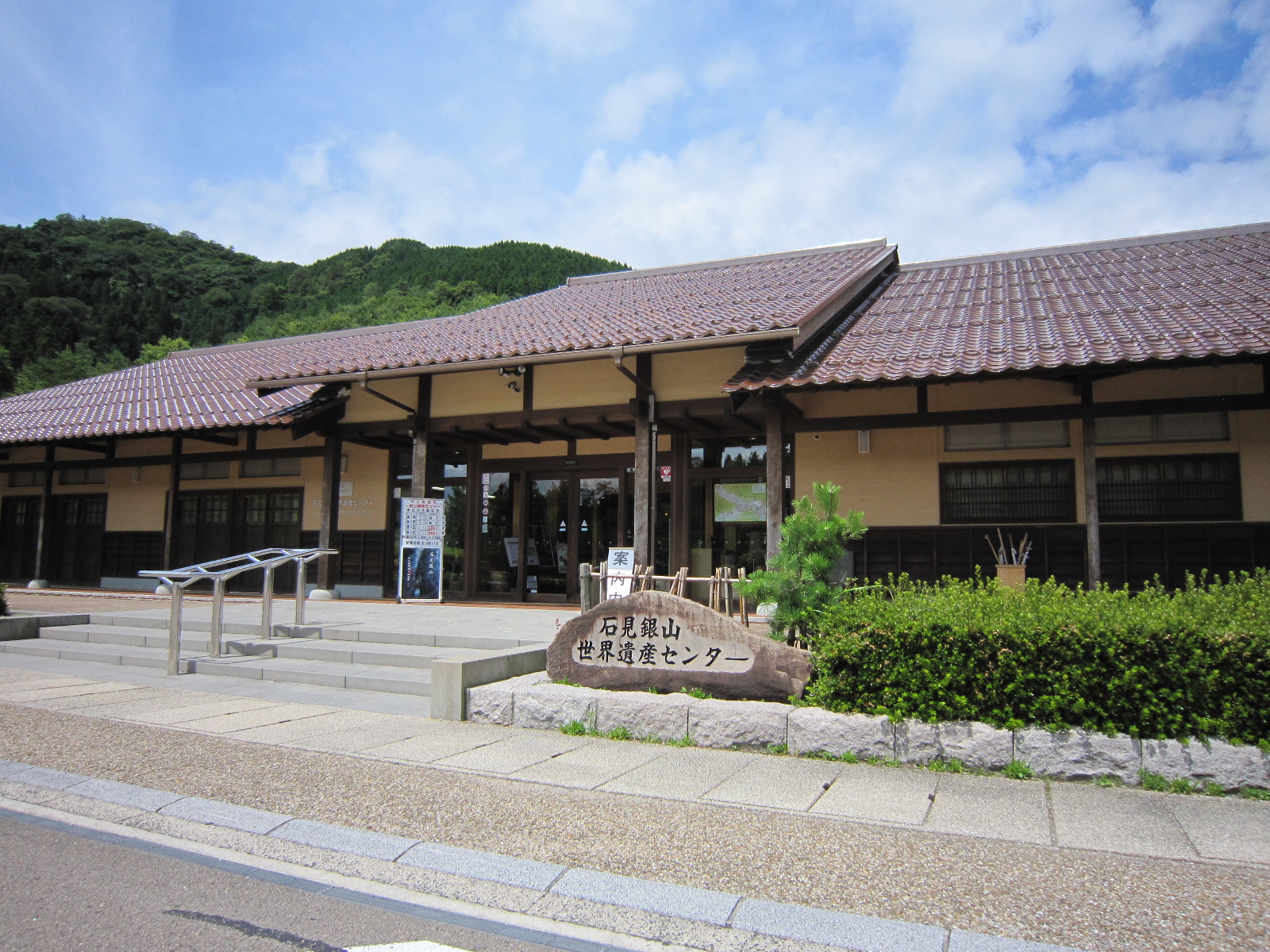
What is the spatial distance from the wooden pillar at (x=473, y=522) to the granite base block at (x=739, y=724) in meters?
9.11

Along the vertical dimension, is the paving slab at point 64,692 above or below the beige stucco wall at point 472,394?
below

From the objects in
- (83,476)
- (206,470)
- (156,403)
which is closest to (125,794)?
(206,470)

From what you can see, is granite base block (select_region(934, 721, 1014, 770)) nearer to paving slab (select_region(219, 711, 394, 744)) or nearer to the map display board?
paving slab (select_region(219, 711, 394, 744))

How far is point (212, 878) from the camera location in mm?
3785

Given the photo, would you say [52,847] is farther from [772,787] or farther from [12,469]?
[12,469]

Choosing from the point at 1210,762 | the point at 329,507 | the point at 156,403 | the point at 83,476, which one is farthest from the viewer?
the point at 83,476

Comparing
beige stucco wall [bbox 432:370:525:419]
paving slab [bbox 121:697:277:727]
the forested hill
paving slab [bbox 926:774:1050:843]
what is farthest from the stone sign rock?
the forested hill

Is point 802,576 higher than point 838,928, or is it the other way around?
point 802,576

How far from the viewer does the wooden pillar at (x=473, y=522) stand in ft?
47.8

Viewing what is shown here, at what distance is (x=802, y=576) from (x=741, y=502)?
614cm

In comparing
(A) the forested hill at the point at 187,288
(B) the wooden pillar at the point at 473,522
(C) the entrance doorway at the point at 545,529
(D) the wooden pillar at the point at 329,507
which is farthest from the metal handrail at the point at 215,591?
(A) the forested hill at the point at 187,288

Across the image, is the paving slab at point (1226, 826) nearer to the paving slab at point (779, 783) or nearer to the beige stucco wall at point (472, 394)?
the paving slab at point (779, 783)

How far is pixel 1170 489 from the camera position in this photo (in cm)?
993

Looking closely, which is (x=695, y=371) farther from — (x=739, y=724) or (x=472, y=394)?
(x=739, y=724)
